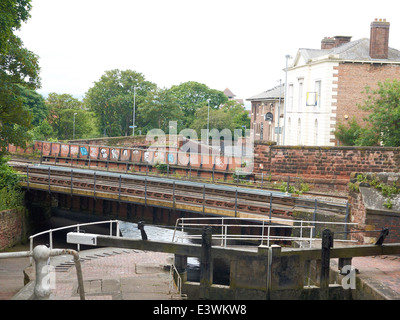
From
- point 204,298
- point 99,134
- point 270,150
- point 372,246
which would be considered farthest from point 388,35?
point 99,134

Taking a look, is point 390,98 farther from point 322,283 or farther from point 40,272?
point 40,272

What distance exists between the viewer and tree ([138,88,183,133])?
6531 cm

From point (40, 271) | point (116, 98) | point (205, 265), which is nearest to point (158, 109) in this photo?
point (116, 98)

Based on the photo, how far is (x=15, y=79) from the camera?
23594 mm

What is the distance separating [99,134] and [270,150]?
48.4m

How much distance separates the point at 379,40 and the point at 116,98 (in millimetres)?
38690

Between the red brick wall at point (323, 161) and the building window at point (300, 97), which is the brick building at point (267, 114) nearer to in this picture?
the building window at point (300, 97)

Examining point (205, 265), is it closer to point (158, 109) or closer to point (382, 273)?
point (382, 273)

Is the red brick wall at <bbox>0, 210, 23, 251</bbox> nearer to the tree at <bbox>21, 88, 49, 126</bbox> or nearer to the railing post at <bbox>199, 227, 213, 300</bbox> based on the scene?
the railing post at <bbox>199, 227, 213, 300</bbox>

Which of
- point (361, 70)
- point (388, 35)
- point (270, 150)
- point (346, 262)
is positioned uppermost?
point (388, 35)

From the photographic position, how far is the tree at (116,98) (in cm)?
6888

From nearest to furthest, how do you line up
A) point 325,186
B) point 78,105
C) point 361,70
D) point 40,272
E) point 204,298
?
point 40,272 < point 204,298 < point 325,186 < point 361,70 < point 78,105

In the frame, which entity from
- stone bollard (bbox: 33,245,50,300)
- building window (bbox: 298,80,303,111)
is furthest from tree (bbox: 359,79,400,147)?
stone bollard (bbox: 33,245,50,300)

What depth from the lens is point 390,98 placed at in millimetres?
31547
